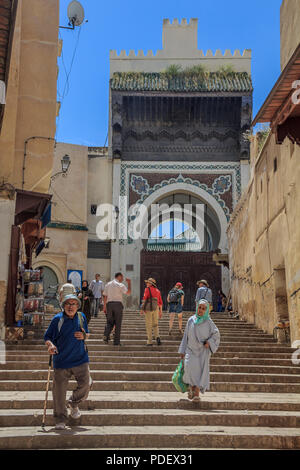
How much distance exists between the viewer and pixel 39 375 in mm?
7031

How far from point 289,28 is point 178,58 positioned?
12.8 metres

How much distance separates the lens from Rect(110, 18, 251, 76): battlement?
71.8 feet

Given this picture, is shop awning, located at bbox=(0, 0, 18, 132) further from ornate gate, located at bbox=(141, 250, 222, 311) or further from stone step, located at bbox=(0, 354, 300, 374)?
ornate gate, located at bbox=(141, 250, 222, 311)

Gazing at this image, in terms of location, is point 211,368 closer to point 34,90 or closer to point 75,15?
point 34,90

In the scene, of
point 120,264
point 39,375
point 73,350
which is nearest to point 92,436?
point 73,350

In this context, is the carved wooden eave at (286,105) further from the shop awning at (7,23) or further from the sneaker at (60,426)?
the sneaker at (60,426)

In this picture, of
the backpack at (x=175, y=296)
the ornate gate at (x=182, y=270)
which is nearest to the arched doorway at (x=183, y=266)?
the ornate gate at (x=182, y=270)

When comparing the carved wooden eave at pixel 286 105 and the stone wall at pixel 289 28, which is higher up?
the stone wall at pixel 289 28

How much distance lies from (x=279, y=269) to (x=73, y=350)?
617 centimetres

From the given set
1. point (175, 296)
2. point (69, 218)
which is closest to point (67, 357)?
point (175, 296)

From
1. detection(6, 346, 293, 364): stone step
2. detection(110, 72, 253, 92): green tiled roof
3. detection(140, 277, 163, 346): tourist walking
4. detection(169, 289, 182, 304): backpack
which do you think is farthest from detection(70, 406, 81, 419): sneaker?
detection(110, 72, 253, 92): green tiled roof

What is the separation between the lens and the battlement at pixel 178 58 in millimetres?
21875

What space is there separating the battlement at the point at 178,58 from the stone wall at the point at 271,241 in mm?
9149

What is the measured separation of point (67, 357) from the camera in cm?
509
